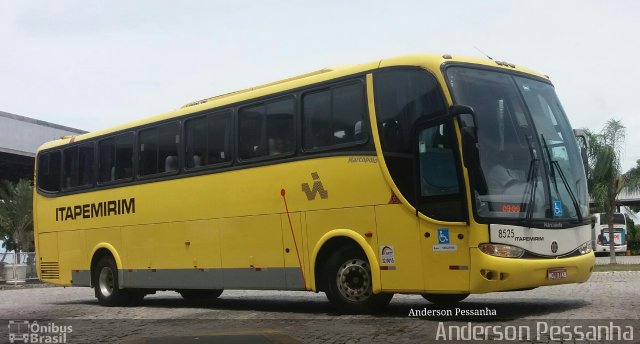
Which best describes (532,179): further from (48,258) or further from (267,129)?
(48,258)

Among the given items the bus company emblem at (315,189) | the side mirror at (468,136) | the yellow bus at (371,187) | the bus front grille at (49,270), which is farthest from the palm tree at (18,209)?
the side mirror at (468,136)

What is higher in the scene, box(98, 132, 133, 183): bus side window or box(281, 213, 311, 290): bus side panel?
box(98, 132, 133, 183): bus side window

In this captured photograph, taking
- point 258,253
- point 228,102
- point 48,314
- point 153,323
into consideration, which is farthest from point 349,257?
point 48,314

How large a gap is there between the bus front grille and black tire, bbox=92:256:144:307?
1.39m

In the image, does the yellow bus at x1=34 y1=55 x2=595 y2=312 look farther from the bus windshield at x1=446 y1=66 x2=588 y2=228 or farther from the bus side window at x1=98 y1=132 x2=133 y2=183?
the bus side window at x1=98 y1=132 x2=133 y2=183

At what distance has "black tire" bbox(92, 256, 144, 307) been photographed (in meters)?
15.4

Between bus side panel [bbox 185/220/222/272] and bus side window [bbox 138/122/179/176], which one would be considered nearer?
bus side panel [bbox 185/220/222/272]

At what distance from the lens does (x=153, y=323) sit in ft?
35.8

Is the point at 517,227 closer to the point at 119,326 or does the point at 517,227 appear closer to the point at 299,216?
the point at 299,216

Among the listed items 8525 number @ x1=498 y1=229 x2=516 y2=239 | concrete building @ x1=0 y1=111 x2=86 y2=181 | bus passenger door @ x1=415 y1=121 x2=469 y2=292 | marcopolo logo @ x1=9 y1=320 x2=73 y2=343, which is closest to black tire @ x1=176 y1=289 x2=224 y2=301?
marcopolo logo @ x1=9 y1=320 x2=73 y2=343

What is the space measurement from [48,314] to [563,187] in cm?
921

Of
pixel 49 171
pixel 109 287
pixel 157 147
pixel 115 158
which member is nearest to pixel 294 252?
pixel 157 147

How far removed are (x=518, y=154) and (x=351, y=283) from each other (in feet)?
9.88

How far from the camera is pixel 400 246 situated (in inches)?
393
